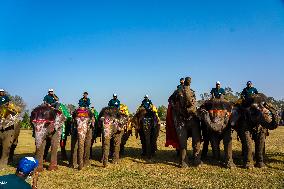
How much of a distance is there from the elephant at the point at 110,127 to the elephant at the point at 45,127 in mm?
1524

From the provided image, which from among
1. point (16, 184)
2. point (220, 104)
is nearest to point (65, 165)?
point (220, 104)

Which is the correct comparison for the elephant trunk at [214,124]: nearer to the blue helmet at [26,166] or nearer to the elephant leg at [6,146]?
the elephant leg at [6,146]

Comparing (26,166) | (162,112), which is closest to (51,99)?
(26,166)

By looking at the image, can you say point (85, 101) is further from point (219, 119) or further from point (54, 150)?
point (219, 119)

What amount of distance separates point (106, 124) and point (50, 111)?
2003 mm

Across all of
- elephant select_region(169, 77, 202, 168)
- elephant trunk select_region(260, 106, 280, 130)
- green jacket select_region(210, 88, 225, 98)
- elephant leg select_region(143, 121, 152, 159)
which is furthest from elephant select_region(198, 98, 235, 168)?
elephant leg select_region(143, 121, 152, 159)

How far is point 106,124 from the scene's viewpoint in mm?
15070

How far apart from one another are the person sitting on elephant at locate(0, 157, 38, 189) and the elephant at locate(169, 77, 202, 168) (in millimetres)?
8575

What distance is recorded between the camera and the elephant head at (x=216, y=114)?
44.7ft

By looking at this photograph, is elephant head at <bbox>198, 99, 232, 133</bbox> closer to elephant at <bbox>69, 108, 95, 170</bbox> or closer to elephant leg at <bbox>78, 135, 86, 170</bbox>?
elephant at <bbox>69, 108, 95, 170</bbox>

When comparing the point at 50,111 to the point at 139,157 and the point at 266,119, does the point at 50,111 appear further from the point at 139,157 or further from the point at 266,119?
the point at 266,119

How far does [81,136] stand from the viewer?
14.5 metres

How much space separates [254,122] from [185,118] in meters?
2.28

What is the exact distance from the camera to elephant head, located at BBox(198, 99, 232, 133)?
13.6 m
